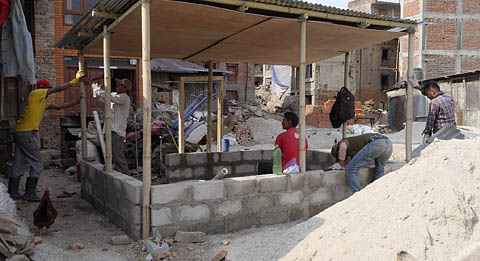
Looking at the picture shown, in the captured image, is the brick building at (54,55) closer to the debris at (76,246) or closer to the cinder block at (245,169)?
the cinder block at (245,169)

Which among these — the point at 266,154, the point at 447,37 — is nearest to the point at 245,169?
the point at 266,154

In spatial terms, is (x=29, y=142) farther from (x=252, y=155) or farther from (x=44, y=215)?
(x=252, y=155)

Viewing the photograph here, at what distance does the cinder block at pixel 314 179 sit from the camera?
558cm

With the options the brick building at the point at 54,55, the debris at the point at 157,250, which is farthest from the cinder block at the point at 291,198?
the brick building at the point at 54,55

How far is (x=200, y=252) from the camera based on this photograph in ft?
14.1

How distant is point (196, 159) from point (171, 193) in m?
3.20

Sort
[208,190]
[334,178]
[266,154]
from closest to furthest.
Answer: [208,190]
[334,178]
[266,154]

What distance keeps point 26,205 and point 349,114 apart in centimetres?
583

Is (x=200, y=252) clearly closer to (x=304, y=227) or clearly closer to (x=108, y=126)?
(x=304, y=227)

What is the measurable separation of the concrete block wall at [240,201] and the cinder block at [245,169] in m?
2.60

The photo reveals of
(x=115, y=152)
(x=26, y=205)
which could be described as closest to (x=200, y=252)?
(x=115, y=152)

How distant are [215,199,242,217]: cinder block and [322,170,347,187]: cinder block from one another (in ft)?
4.71

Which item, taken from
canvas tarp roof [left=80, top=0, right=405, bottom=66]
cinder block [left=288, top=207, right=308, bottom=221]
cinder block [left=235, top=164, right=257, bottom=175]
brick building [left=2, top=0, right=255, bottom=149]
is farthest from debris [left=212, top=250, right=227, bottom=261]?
brick building [left=2, top=0, right=255, bottom=149]

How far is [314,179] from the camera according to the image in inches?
221
